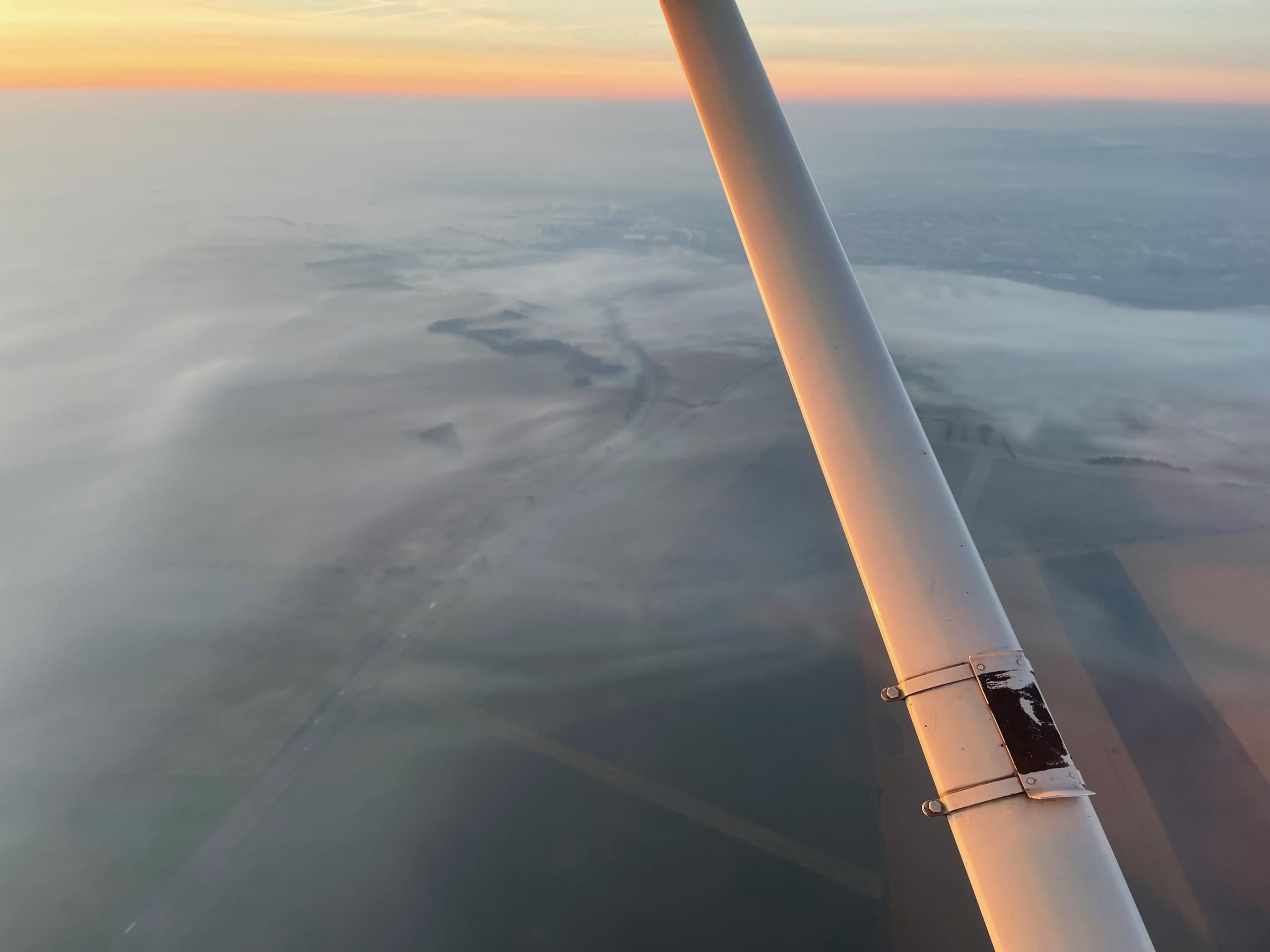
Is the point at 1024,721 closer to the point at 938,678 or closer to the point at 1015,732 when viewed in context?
the point at 1015,732

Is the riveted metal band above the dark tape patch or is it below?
above

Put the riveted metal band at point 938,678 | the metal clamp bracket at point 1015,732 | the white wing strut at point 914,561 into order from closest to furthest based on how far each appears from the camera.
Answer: the white wing strut at point 914,561 → the metal clamp bracket at point 1015,732 → the riveted metal band at point 938,678

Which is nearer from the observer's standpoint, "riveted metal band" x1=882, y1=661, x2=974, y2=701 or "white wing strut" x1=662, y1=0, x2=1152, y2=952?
"white wing strut" x1=662, y1=0, x2=1152, y2=952

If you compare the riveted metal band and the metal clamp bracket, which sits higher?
the riveted metal band

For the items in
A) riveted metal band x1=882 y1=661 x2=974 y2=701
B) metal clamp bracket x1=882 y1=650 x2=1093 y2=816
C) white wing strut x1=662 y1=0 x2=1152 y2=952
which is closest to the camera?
white wing strut x1=662 y1=0 x2=1152 y2=952

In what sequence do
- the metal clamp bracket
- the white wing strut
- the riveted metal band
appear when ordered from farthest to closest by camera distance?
1. the riveted metal band
2. the metal clamp bracket
3. the white wing strut

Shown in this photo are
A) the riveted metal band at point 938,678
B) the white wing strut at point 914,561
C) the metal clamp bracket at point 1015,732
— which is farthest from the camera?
the riveted metal band at point 938,678

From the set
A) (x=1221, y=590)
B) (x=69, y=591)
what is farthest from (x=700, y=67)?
(x=69, y=591)

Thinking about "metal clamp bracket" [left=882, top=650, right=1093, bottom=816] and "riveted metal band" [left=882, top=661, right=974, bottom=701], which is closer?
"metal clamp bracket" [left=882, top=650, right=1093, bottom=816]

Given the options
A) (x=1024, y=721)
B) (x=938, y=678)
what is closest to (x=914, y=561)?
(x=938, y=678)
